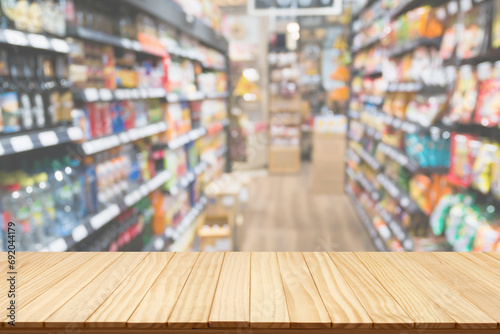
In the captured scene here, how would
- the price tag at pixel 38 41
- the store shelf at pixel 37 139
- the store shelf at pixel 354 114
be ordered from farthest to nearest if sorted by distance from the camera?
the store shelf at pixel 354 114
the price tag at pixel 38 41
the store shelf at pixel 37 139

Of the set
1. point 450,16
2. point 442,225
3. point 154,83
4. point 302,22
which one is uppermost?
point 302,22

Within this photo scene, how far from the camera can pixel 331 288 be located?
128cm

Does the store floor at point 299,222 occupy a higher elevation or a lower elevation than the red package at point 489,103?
lower

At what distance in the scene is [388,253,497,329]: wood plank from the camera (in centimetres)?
110

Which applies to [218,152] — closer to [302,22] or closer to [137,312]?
[302,22]

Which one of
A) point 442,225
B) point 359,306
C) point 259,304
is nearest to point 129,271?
point 259,304

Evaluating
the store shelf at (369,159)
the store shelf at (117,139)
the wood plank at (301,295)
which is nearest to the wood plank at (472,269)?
the wood plank at (301,295)

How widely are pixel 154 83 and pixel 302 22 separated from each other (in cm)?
649

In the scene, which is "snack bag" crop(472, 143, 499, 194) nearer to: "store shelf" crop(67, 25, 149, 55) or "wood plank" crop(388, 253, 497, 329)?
"wood plank" crop(388, 253, 497, 329)

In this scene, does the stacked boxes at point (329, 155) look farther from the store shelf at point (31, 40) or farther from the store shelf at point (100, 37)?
the store shelf at point (31, 40)

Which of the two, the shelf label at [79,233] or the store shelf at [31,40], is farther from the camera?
the shelf label at [79,233]

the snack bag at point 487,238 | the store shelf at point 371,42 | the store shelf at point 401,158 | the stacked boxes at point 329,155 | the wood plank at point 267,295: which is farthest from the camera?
the stacked boxes at point 329,155

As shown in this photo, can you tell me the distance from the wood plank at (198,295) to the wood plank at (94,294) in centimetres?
20

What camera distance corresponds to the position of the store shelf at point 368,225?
4.58m
